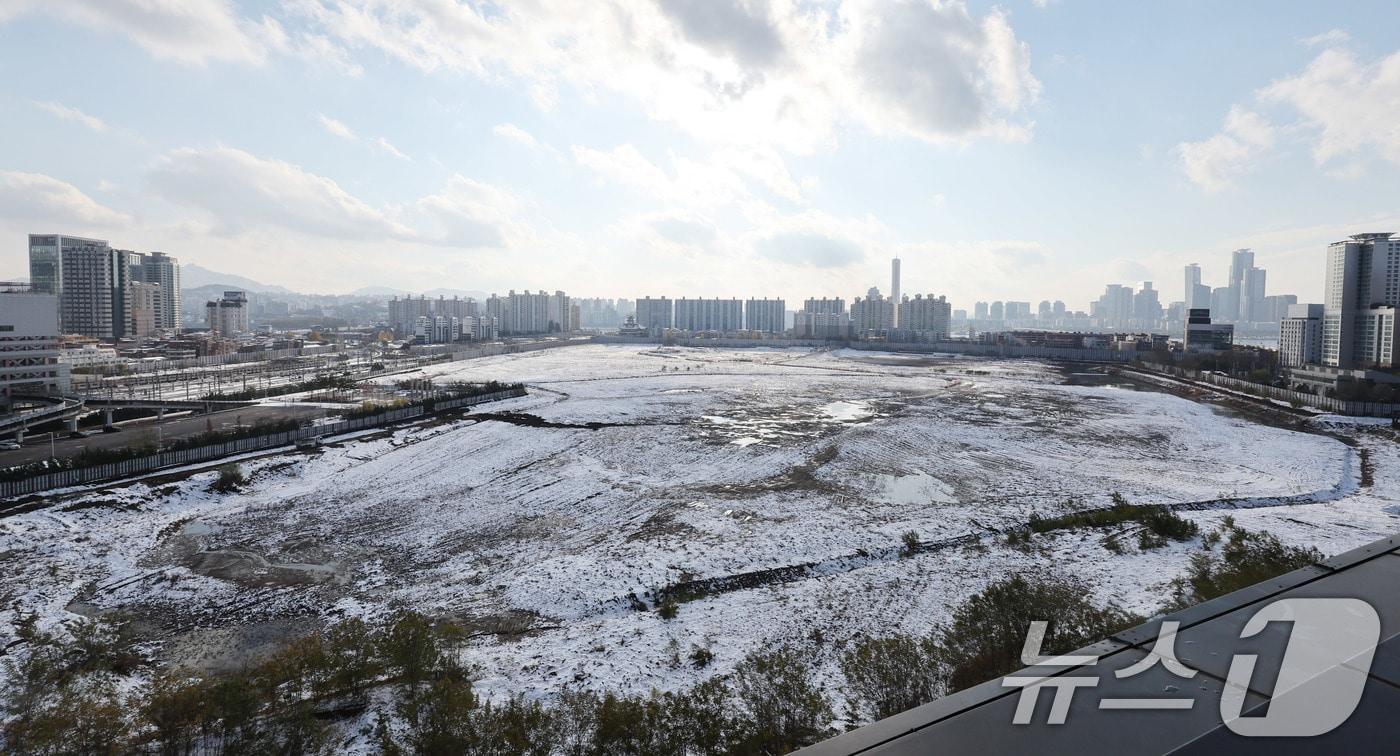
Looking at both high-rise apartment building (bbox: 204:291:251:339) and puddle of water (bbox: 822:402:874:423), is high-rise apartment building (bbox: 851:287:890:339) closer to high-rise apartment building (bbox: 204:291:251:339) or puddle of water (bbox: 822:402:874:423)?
puddle of water (bbox: 822:402:874:423)

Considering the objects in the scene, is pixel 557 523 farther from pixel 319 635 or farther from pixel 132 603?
pixel 132 603

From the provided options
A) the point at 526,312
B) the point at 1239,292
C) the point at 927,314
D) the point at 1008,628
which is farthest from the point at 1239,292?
the point at 1008,628

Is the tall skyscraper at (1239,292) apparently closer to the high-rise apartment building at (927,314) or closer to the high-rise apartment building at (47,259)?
the high-rise apartment building at (927,314)

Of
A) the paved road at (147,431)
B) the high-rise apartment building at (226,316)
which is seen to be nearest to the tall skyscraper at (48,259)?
the high-rise apartment building at (226,316)

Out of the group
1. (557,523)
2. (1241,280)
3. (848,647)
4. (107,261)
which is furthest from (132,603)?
(1241,280)

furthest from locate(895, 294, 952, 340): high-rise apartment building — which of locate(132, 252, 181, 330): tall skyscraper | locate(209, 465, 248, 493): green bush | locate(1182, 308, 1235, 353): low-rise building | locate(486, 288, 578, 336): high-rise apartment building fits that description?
locate(132, 252, 181, 330): tall skyscraper

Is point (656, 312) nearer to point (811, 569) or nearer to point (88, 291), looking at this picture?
point (88, 291)
